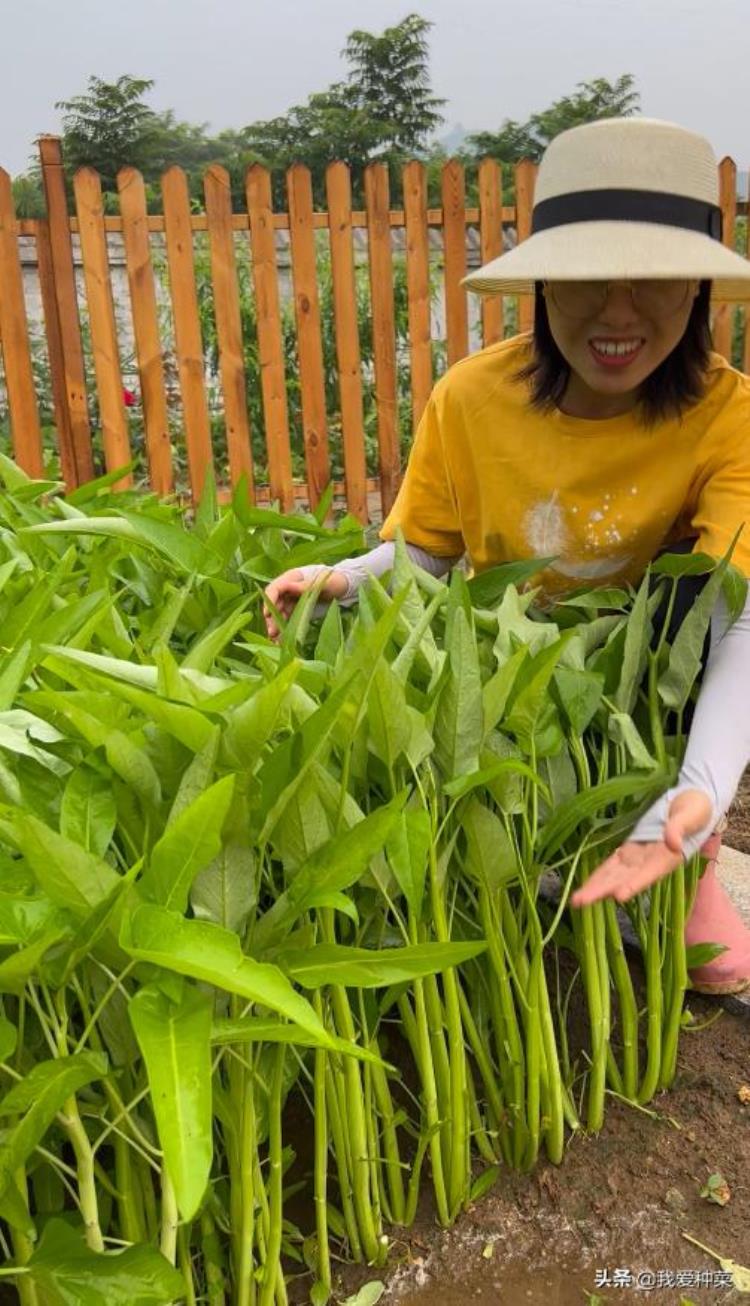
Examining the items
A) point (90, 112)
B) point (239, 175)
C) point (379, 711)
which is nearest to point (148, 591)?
point (379, 711)

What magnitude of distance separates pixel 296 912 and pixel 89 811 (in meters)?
0.21

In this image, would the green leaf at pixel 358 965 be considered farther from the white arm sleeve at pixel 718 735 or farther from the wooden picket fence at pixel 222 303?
the wooden picket fence at pixel 222 303

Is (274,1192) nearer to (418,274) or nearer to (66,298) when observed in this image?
(66,298)

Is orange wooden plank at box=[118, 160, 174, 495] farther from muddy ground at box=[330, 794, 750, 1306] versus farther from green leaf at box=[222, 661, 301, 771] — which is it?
green leaf at box=[222, 661, 301, 771]

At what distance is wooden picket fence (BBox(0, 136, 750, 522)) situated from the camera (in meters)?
5.33

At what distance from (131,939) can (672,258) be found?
1062mm

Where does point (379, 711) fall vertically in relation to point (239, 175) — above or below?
below

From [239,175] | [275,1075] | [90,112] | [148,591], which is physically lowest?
[275,1075]

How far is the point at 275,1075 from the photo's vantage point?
112 centimetres

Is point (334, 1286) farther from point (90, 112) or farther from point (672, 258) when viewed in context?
point (90, 112)

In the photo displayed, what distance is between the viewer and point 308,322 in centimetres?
568

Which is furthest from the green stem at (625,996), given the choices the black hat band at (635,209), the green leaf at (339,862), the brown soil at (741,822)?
the brown soil at (741,822)

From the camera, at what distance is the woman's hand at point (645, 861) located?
1.28 meters

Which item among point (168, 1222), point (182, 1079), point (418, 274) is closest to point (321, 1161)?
point (168, 1222)
